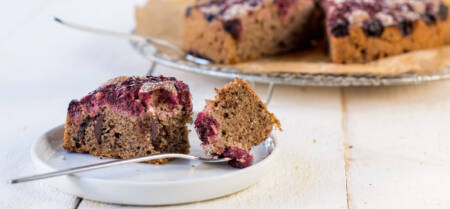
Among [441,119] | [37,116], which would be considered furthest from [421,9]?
[37,116]

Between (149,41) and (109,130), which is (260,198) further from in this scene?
(149,41)

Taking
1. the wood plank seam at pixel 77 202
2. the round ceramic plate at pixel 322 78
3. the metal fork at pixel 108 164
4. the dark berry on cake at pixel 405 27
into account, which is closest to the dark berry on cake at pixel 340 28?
the dark berry on cake at pixel 405 27

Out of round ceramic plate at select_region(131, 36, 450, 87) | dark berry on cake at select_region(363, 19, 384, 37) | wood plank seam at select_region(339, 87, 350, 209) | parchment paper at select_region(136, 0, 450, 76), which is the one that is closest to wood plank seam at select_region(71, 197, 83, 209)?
wood plank seam at select_region(339, 87, 350, 209)

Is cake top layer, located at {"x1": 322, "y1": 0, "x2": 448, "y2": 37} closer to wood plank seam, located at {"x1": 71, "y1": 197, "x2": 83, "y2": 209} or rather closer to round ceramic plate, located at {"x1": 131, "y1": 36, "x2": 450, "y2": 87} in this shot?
round ceramic plate, located at {"x1": 131, "y1": 36, "x2": 450, "y2": 87}

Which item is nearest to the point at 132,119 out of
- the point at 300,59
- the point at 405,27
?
the point at 300,59

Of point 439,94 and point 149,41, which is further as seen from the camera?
point 149,41

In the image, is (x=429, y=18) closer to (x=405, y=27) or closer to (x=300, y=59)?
(x=405, y=27)

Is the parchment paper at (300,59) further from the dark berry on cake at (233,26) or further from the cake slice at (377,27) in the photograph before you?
the dark berry on cake at (233,26)
